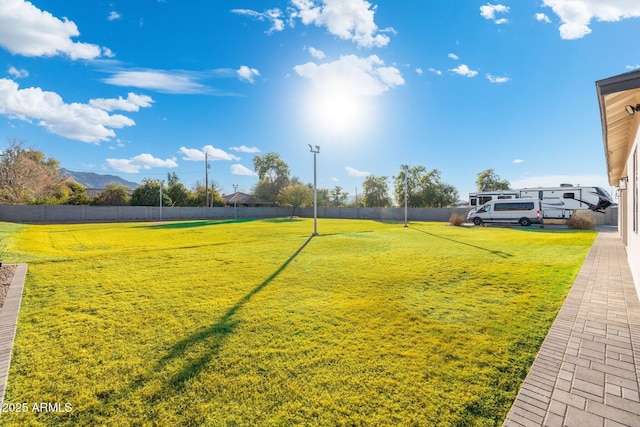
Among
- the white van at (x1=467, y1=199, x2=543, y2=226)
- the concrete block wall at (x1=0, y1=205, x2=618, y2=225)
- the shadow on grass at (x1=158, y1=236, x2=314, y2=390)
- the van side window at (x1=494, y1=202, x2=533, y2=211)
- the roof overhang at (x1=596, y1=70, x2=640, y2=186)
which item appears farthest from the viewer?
the concrete block wall at (x1=0, y1=205, x2=618, y2=225)

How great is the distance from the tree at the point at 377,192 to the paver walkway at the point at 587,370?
50.6m

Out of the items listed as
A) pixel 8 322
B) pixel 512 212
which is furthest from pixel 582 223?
pixel 8 322

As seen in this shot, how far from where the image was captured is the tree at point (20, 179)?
3338 cm

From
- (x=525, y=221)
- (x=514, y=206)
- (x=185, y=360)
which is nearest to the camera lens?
(x=185, y=360)

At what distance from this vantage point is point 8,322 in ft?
12.7

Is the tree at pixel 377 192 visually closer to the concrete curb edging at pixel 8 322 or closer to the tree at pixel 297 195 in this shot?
the tree at pixel 297 195

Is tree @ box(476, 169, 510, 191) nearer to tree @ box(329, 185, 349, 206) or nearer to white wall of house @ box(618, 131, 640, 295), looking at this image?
tree @ box(329, 185, 349, 206)

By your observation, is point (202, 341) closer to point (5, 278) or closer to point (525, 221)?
point (5, 278)

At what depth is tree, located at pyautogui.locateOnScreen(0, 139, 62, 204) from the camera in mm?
33375

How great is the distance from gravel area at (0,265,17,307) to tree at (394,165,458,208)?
48991 millimetres

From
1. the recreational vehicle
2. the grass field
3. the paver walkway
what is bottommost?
the paver walkway

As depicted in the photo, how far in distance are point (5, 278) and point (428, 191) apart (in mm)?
51480

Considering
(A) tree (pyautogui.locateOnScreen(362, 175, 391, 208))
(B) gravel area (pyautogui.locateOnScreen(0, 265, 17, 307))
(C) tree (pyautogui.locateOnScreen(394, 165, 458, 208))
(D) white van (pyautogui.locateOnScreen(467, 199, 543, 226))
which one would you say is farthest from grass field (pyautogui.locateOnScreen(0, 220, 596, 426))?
(A) tree (pyautogui.locateOnScreen(362, 175, 391, 208))

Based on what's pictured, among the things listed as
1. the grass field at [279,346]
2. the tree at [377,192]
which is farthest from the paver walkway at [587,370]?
the tree at [377,192]
